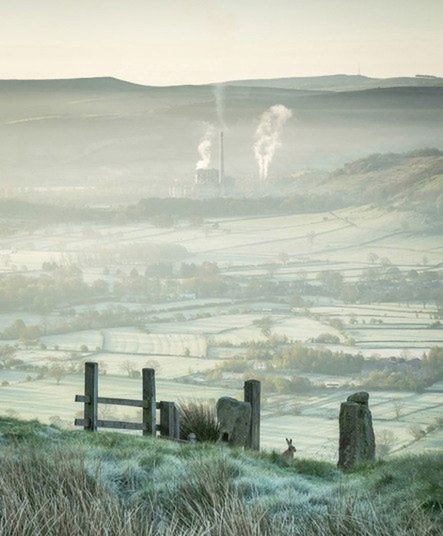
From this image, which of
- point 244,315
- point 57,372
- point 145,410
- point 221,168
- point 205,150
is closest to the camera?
point 145,410

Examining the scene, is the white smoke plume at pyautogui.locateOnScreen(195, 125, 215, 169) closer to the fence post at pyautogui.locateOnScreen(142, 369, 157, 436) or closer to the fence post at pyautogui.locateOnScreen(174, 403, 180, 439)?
the fence post at pyautogui.locateOnScreen(142, 369, 157, 436)

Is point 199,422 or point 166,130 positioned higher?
point 166,130

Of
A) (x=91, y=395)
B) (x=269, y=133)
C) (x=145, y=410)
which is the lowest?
(x=145, y=410)

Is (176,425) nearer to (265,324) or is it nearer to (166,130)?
(265,324)

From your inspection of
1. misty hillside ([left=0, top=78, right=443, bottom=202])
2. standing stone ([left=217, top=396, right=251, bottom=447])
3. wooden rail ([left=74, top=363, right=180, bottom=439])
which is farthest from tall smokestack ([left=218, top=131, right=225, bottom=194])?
standing stone ([left=217, top=396, right=251, bottom=447])

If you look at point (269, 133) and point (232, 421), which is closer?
point (232, 421)

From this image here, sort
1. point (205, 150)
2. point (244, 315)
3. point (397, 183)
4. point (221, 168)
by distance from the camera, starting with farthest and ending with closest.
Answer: point (205, 150) → point (221, 168) → point (397, 183) → point (244, 315)

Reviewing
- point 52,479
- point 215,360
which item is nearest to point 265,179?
point 215,360

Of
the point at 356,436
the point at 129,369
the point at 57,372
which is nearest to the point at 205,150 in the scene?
the point at 57,372
